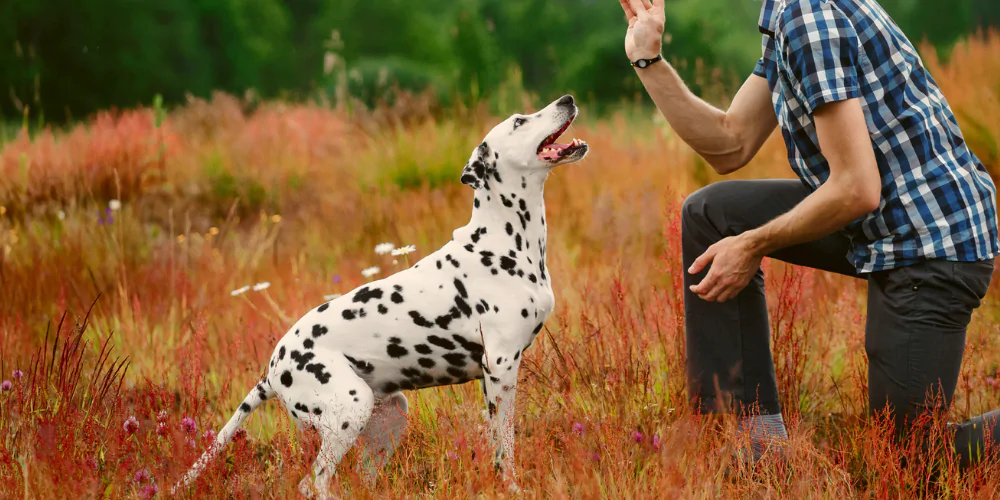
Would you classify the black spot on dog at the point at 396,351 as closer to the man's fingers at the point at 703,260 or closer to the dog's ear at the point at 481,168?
the dog's ear at the point at 481,168

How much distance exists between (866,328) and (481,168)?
4.82ft

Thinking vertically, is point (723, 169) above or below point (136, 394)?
above

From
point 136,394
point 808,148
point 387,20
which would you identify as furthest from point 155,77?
point 808,148

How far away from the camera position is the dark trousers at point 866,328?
278 cm

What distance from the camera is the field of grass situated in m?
2.70

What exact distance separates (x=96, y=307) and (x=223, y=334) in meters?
1.03

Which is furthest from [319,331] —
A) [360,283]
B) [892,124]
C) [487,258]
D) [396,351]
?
[360,283]

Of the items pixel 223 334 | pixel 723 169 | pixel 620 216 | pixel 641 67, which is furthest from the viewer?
pixel 620 216

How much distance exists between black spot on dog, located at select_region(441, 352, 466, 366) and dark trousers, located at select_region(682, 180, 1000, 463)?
832 millimetres

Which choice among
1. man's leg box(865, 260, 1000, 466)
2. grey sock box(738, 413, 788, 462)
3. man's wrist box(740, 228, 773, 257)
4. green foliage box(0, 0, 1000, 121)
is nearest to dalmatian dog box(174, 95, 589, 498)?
man's wrist box(740, 228, 773, 257)

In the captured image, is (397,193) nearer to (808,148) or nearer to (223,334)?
(223,334)

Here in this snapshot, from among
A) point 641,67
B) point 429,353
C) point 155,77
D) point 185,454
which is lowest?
point 185,454

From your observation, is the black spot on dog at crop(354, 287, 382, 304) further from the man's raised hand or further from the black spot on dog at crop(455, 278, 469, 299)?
the man's raised hand

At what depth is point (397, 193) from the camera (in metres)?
7.39
